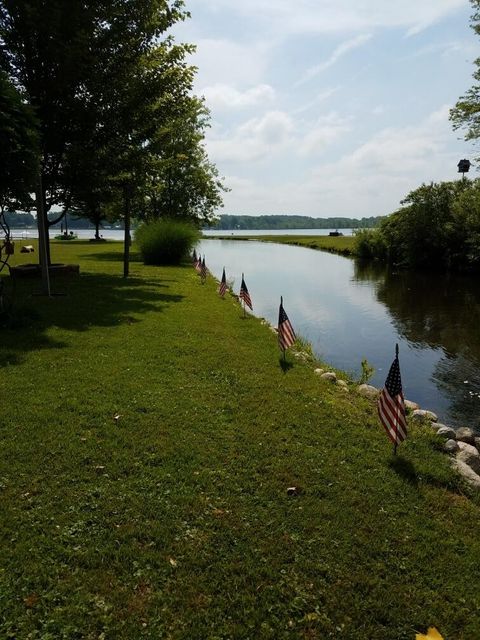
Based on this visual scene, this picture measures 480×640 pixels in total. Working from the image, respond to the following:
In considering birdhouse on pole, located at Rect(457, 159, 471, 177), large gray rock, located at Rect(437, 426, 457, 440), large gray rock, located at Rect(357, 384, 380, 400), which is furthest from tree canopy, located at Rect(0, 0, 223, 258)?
birdhouse on pole, located at Rect(457, 159, 471, 177)

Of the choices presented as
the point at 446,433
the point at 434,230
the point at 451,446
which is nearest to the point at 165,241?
the point at 434,230

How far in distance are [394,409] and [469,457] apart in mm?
1351

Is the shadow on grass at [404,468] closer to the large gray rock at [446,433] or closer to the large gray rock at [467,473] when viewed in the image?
the large gray rock at [467,473]

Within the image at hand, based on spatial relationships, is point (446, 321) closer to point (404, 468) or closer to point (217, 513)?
point (404, 468)

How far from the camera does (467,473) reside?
5922mm

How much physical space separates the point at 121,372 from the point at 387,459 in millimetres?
4926

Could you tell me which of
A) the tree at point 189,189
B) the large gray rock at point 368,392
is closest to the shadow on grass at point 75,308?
the large gray rock at point 368,392

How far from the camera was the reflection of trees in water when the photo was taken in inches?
442

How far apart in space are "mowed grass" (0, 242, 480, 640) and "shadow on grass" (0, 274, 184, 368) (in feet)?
4.89

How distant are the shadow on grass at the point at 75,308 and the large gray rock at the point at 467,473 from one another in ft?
25.0

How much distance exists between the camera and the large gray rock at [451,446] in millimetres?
6582

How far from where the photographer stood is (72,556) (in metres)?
4.02

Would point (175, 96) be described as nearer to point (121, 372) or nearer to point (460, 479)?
point (121, 372)

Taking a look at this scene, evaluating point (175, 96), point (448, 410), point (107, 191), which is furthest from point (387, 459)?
point (107, 191)
